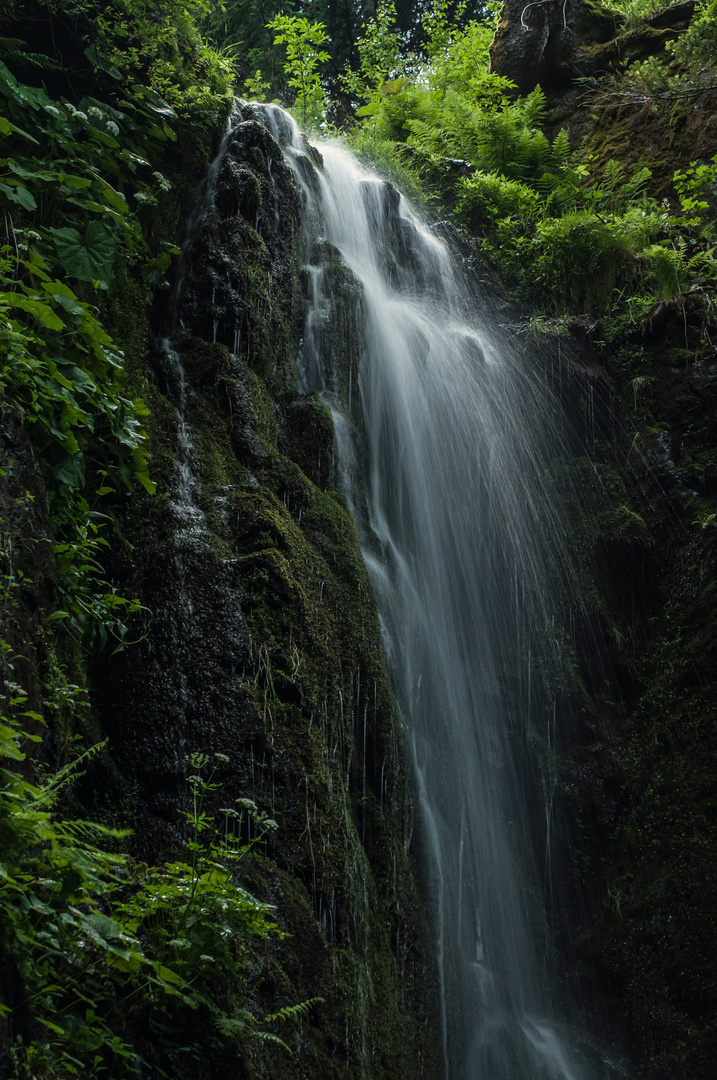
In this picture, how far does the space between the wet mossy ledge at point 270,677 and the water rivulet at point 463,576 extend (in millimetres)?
683

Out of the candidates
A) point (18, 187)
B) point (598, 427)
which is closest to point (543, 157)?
point (598, 427)

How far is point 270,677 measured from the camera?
3.72 m

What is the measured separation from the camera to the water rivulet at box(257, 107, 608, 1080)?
5.21m

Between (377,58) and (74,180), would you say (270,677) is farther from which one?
(377,58)

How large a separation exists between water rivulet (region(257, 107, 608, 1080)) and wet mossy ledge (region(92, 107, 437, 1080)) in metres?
0.68

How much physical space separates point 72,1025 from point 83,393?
2551mm

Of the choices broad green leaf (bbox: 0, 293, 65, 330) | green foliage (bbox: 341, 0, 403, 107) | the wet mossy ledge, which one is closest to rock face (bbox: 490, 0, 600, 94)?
green foliage (bbox: 341, 0, 403, 107)

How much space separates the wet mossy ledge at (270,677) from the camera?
3279 mm

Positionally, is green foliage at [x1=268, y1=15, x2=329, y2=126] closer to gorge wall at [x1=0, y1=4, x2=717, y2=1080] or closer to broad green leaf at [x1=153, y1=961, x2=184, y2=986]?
gorge wall at [x1=0, y1=4, x2=717, y2=1080]

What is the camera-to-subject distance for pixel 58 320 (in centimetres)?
324

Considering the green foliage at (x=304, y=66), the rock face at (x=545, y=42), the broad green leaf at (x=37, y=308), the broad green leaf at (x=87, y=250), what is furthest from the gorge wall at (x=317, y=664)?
the green foliage at (x=304, y=66)

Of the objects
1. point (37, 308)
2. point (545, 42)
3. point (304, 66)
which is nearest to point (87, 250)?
A: point (37, 308)

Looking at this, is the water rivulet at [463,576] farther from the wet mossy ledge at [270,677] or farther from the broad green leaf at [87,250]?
the broad green leaf at [87,250]

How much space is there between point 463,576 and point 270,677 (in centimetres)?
343
